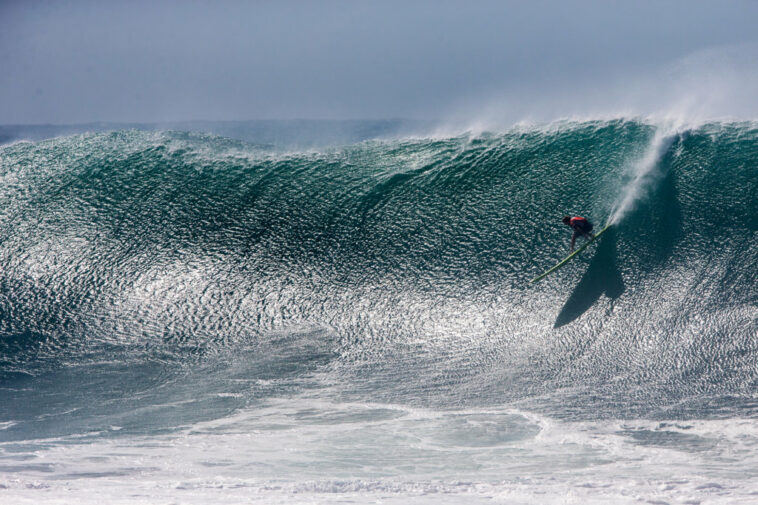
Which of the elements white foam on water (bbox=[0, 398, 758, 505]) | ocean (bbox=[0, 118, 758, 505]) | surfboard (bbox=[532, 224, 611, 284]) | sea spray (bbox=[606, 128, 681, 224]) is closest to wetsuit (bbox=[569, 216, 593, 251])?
surfboard (bbox=[532, 224, 611, 284])

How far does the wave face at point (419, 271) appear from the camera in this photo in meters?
7.62

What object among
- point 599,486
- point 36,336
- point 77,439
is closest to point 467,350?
point 599,486

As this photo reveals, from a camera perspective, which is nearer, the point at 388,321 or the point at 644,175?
the point at 388,321

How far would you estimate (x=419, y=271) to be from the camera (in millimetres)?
9352

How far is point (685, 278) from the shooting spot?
830cm

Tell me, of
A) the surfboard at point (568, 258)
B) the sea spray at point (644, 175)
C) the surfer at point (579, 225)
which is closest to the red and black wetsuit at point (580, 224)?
the surfer at point (579, 225)

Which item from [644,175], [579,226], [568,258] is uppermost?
[644,175]

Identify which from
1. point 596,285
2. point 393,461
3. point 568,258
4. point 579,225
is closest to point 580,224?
point 579,225

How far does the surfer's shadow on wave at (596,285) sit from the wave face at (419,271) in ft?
0.09

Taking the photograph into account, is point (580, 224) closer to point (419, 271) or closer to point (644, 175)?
point (644, 175)

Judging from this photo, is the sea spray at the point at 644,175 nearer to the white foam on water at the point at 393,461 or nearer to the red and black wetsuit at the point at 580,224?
the red and black wetsuit at the point at 580,224

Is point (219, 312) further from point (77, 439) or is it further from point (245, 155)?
point (245, 155)

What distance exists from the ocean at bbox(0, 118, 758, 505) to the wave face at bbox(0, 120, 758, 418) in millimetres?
38

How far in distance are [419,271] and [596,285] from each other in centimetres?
254
